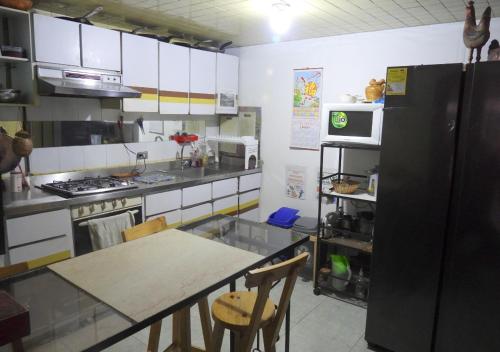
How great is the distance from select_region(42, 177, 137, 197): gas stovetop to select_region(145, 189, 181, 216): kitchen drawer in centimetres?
21

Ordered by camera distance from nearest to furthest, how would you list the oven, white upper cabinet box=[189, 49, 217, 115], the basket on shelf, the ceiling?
the ceiling → the oven → the basket on shelf → white upper cabinet box=[189, 49, 217, 115]

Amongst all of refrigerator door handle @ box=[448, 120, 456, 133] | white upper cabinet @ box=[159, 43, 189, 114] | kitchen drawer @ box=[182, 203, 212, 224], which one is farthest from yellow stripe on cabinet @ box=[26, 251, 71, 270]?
refrigerator door handle @ box=[448, 120, 456, 133]

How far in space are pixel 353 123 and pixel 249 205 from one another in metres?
1.77

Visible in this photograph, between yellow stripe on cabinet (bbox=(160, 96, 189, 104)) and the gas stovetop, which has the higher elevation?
yellow stripe on cabinet (bbox=(160, 96, 189, 104))

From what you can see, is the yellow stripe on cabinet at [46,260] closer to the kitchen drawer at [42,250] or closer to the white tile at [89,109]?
the kitchen drawer at [42,250]

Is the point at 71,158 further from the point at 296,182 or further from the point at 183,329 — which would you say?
the point at 296,182

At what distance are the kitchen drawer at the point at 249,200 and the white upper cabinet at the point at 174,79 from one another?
1.16m

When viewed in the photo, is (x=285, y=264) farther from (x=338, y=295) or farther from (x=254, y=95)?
(x=254, y=95)

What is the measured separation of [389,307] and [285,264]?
4.14 ft

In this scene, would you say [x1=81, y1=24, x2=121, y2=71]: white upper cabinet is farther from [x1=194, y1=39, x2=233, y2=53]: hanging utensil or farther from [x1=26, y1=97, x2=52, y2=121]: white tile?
[x1=194, y1=39, x2=233, y2=53]: hanging utensil

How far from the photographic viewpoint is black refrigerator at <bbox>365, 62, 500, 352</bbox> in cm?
195

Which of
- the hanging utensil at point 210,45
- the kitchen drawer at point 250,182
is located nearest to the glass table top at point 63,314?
the kitchen drawer at point 250,182

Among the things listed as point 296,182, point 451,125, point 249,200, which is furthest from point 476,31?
point 249,200

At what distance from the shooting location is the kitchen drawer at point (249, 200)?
13.7ft
